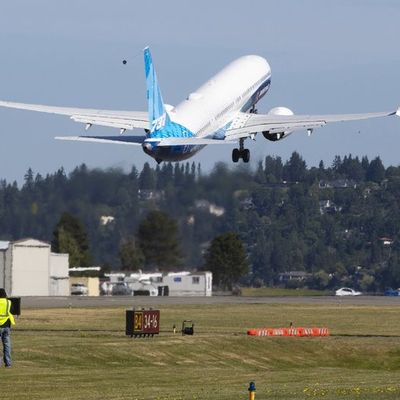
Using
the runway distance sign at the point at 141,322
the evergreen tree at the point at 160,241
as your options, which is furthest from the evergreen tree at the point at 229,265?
the runway distance sign at the point at 141,322

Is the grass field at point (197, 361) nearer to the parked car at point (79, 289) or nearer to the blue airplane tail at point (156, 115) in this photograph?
the blue airplane tail at point (156, 115)

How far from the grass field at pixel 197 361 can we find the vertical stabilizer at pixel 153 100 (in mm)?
12424

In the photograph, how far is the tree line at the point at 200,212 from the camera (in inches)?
3760

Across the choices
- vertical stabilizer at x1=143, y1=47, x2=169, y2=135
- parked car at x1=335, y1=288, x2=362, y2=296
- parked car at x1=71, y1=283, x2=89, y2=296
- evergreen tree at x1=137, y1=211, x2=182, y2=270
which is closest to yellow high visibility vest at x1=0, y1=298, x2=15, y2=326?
vertical stabilizer at x1=143, y1=47, x2=169, y2=135

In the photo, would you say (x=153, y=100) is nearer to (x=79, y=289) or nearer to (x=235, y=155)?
(x=235, y=155)

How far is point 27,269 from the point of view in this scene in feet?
508

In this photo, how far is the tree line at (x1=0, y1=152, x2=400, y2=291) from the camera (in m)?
95.5

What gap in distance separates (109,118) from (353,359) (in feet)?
105

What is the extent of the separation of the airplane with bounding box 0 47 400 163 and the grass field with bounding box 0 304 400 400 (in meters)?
11.2

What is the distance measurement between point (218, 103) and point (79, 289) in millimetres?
67646

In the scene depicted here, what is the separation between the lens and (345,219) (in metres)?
167

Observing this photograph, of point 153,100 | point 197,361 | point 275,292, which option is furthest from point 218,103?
point 275,292

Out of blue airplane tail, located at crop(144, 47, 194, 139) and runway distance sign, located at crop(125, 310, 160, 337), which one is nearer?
runway distance sign, located at crop(125, 310, 160, 337)

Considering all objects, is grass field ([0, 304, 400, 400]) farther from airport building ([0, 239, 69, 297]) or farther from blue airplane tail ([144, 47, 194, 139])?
airport building ([0, 239, 69, 297])
